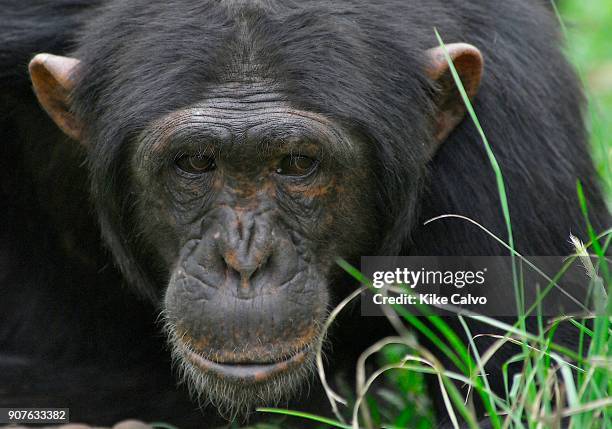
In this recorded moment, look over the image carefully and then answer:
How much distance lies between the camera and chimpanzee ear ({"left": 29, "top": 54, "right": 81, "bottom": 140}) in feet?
15.2

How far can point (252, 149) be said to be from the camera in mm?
4199

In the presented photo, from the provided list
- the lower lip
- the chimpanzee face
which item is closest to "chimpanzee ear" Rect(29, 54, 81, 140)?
the chimpanzee face

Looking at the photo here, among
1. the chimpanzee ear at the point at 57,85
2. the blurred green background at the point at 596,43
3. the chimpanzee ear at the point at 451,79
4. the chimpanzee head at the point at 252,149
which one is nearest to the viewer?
the chimpanzee head at the point at 252,149

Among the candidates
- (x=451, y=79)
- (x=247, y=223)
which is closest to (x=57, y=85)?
(x=247, y=223)

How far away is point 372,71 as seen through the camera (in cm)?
Result: 442

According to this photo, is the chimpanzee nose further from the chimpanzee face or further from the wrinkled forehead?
the wrinkled forehead

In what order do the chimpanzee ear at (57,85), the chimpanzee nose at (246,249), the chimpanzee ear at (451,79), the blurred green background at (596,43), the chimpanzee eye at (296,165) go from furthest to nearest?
1. the blurred green background at (596,43)
2. the chimpanzee ear at (57,85)
3. the chimpanzee ear at (451,79)
4. the chimpanzee eye at (296,165)
5. the chimpanzee nose at (246,249)

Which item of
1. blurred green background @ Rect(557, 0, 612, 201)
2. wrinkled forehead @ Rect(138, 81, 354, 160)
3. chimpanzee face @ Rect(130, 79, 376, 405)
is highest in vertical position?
wrinkled forehead @ Rect(138, 81, 354, 160)

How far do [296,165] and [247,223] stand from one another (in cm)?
32

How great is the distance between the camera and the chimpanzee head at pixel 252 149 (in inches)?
164

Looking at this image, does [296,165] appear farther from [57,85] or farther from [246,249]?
[57,85]

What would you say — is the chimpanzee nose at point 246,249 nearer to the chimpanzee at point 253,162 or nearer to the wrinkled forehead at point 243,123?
the chimpanzee at point 253,162

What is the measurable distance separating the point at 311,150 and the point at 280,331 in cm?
71

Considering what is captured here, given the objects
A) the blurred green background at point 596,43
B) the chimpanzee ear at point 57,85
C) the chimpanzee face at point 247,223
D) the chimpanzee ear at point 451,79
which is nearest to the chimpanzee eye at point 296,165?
the chimpanzee face at point 247,223
